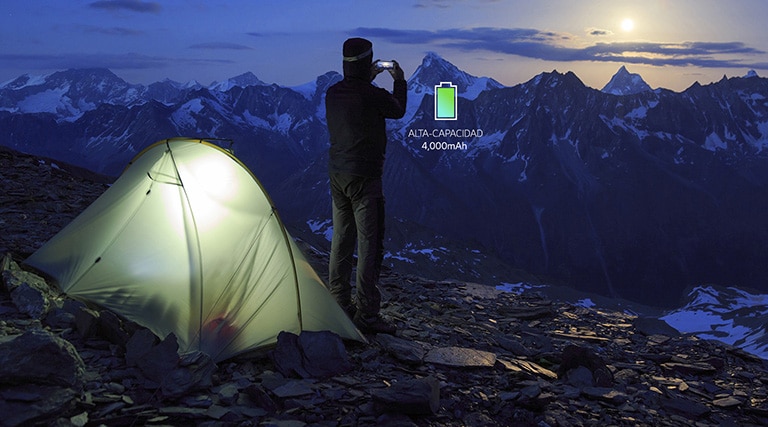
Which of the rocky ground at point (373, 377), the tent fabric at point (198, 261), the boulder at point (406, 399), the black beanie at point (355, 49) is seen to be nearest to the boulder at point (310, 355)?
the rocky ground at point (373, 377)

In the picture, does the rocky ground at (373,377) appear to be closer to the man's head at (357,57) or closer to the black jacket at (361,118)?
the black jacket at (361,118)

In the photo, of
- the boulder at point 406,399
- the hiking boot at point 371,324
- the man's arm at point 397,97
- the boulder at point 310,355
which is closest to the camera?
the boulder at point 406,399

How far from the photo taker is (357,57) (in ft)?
27.9

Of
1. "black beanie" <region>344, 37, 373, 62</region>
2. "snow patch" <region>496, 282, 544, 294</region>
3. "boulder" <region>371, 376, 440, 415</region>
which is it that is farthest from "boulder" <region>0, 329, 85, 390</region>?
"snow patch" <region>496, 282, 544, 294</region>

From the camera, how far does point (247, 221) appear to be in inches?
355

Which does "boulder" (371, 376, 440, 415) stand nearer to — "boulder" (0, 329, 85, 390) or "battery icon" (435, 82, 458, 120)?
"boulder" (0, 329, 85, 390)

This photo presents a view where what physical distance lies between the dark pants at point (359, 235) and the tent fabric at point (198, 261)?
527 mm

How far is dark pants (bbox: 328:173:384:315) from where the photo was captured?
28.6 feet

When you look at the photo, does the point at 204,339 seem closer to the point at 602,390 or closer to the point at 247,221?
the point at 247,221

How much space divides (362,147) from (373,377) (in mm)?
3154

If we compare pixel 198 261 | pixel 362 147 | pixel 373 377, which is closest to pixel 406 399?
pixel 373 377

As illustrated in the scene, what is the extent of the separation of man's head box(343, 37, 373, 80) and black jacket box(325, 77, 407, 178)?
103 mm

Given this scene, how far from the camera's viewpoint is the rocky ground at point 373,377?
19.9 feet

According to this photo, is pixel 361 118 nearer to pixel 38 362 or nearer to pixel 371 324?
pixel 371 324
